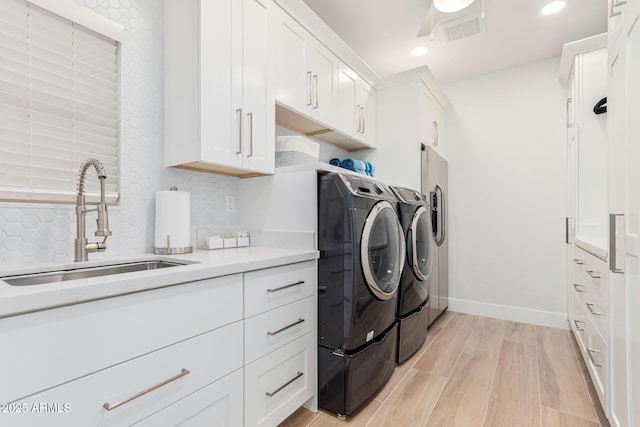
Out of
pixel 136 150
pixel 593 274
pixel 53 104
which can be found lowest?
pixel 593 274

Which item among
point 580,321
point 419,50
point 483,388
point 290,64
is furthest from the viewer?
point 419,50

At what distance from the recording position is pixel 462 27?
7.64ft

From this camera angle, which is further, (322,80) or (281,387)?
(322,80)

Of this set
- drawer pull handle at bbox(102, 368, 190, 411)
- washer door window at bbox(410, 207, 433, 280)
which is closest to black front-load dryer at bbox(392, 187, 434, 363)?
washer door window at bbox(410, 207, 433, 280)

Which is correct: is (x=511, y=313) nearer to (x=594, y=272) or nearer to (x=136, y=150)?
(x=594, y=272)

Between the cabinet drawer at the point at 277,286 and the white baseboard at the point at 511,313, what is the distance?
251cm

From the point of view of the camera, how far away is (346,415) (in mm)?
1531

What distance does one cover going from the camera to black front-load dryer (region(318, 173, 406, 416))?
5.02 feet

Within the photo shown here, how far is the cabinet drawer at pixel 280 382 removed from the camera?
4.12ft

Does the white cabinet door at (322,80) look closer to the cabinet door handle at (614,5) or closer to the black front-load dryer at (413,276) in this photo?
the black front-load dryer at (413,276)

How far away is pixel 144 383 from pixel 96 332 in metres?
0.23

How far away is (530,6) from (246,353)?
306 cm

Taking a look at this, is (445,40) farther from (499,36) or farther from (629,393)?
(629,393)

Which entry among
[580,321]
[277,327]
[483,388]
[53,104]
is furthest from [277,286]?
[580,321]
